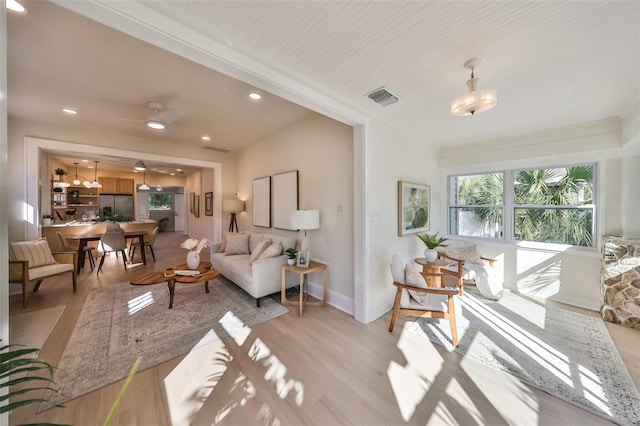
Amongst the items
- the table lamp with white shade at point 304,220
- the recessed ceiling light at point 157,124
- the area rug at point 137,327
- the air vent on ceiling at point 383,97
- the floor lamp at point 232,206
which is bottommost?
the area rug at point 137,327

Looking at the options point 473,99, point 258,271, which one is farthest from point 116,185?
point 473,99

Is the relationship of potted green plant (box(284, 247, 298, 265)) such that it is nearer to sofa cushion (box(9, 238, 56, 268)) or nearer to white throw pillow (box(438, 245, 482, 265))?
white throw pillow (box(438, 245, 482, 265))

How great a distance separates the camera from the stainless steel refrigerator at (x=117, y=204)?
8.16 meters

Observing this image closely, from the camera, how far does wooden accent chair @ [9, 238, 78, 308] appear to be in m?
3.00

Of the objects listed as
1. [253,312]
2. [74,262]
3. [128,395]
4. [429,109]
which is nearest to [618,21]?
[429,109]

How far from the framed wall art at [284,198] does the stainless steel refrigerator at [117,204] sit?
728 centimetres

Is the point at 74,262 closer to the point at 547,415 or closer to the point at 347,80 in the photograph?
the point at 347,80

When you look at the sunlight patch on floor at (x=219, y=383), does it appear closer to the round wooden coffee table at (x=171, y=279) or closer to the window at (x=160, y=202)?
the round wooden coffee table at (x=171, y=279)

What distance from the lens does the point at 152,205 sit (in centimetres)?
1122

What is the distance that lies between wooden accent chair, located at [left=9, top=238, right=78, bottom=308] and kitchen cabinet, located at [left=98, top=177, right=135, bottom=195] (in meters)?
5.48

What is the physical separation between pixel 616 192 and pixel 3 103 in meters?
5.71

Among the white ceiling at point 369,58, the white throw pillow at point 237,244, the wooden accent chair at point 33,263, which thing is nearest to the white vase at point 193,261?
the white throw pillow at point 237,244

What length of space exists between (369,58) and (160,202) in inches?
498

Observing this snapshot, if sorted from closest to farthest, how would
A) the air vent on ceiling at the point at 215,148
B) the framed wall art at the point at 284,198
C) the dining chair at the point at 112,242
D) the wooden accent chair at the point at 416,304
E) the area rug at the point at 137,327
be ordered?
the area rug at the point at 137,327, the wooden accent chair at the point at 416,304, the framed wall art at the point at 284,198, the dining chair at the point at 112,242, the air vent on ceiling at the point at 215,148
